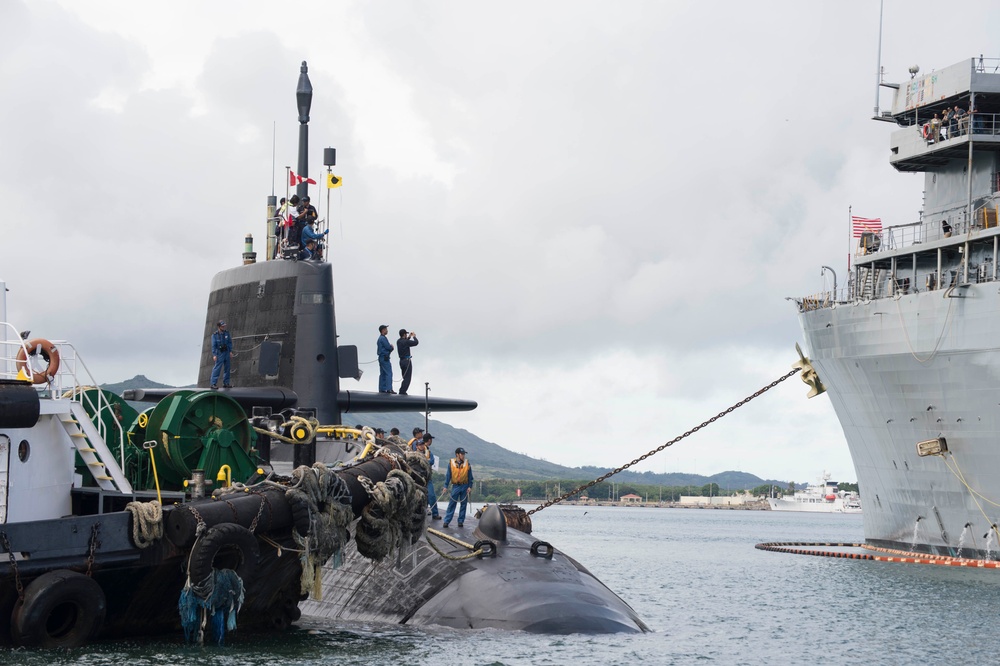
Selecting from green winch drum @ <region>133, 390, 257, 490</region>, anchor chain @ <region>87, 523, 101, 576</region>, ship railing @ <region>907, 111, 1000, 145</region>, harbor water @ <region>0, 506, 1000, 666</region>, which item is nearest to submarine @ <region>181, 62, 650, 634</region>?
harbor water @ <region>0, 506, 1000, 666</region>

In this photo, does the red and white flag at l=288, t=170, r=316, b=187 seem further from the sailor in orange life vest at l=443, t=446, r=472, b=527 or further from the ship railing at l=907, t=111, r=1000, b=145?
the ship railing at l=907, t=111, r=1000, b=145

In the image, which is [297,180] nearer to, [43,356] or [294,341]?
[294,341]

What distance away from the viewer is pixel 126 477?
17625 mm

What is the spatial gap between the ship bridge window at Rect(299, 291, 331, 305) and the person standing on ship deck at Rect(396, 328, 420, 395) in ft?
7.39

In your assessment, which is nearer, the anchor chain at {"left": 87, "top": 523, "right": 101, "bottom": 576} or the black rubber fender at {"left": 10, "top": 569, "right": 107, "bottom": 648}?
the black rubber fender at {"left": 10, "top": 569, "right": 107, "bottom": 648}

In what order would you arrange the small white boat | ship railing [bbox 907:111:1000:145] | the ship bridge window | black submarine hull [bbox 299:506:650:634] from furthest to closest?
the small white boat → ship railing [bbox 907:111:1000:145] → the ship bridge window → black submarine hull [bbox 299:506:650:634]

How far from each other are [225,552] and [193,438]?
309 centimetres

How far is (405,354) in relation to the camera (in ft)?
83.4

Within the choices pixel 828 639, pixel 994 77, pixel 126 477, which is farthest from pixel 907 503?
pixel 126 477

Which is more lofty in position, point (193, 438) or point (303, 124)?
point (303, 124)

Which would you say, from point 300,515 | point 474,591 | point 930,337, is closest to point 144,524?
point 300,515

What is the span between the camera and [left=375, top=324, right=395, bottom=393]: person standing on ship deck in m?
25.1

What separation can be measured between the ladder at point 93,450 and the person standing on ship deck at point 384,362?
933cm

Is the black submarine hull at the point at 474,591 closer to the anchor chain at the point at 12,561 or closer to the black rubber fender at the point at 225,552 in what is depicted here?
the black rubber fender at the point at 225,552
